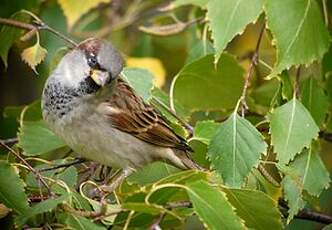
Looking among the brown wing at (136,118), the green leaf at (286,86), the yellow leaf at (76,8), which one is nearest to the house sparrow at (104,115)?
the brown wing at (136,118)

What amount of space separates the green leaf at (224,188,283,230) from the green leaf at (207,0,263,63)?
0.39 m

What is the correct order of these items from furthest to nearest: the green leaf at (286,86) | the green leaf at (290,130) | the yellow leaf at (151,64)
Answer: the yellow leaf at (151,64) → the green leaf at (286,86) → the green leaf at (290,130)

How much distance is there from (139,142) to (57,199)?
2.39ft

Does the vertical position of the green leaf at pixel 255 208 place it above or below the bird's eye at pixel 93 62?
below

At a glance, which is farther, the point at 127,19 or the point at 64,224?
the point at 127,19

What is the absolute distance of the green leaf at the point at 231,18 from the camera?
211cm

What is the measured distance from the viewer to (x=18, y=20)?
2.52 metres

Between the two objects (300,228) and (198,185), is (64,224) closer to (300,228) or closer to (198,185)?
(198,185)

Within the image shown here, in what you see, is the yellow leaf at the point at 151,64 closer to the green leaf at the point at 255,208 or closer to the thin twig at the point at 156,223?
the green leaf at the point at 255,208

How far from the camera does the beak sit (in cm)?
216

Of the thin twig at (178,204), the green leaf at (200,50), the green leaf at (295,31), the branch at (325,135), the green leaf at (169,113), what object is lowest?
the branch at (325,135)

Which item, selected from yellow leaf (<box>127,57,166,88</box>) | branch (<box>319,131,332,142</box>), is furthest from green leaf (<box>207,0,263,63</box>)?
yellow leaf (<box>127,57,166,88</box>)

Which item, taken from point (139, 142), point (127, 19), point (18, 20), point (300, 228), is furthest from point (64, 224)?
point (127, 19)

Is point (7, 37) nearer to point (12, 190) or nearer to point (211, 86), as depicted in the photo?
point (211, 86)
